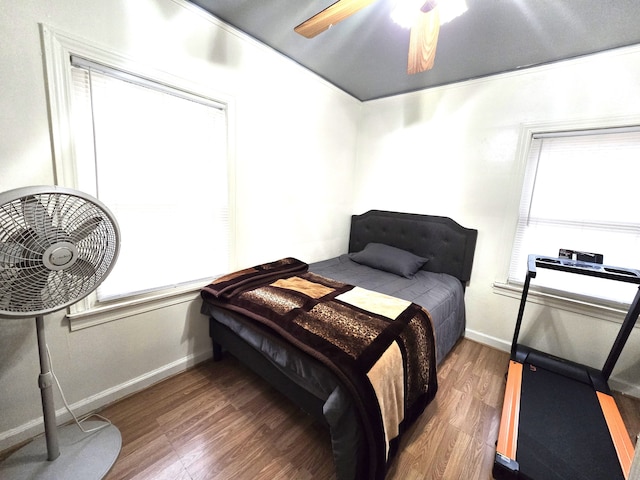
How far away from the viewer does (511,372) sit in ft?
6.09

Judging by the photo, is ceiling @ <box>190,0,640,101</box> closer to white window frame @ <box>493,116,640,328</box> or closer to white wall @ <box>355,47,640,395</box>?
white wall @ <box>355,47,640,395</box>

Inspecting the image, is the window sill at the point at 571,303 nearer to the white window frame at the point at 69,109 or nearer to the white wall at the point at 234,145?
the white wall at the point at 234,145

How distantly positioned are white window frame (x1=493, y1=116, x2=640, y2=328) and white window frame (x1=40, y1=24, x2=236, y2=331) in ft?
8.14

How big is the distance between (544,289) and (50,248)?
3214 mm

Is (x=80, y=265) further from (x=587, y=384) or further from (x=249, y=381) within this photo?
(x=587, y=384)

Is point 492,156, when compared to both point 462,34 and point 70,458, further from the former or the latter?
point 70,458

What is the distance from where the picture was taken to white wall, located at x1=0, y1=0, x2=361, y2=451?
3.96 ft

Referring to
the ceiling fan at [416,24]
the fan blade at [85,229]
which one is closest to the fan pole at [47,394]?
the fan blade at [85,229]

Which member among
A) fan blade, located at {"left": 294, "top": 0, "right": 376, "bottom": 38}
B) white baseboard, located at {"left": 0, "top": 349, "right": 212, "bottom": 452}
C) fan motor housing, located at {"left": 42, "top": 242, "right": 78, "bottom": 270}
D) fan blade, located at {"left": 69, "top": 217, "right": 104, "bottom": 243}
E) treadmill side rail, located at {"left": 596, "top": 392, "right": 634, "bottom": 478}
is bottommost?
white baseboard, located at {"left": 0, "top": 349, "right": 212, "bottom": 452}

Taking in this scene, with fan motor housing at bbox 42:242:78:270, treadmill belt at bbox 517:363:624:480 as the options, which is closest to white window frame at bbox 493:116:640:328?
treadmill belt at bbox 517:363:624:480

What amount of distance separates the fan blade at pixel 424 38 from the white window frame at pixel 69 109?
4.27 feet

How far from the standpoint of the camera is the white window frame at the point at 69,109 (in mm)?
1239

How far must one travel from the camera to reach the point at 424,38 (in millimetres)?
1262

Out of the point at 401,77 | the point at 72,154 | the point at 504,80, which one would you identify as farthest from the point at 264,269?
the point at 504,80
